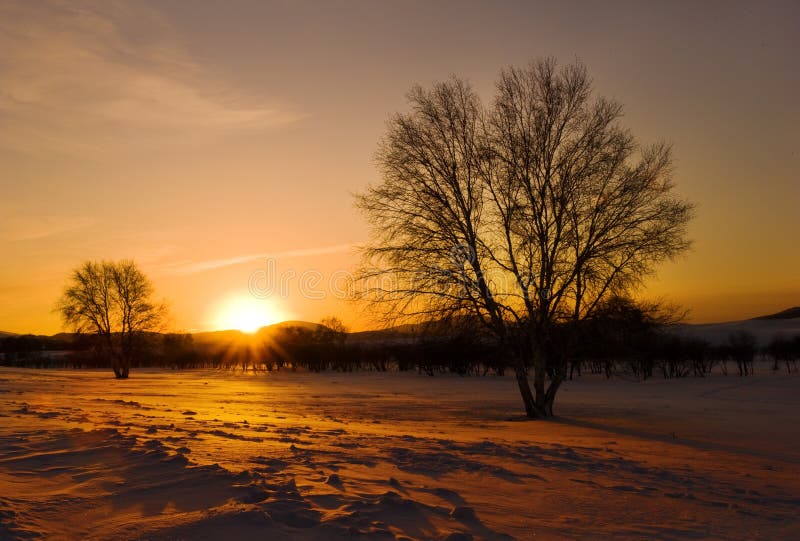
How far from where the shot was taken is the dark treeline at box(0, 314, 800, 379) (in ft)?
61.2

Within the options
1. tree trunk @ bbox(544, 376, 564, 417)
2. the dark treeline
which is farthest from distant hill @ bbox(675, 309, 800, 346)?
tree trunk @ bbox(544, 376, 564, 417)

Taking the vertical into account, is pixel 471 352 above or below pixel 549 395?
above

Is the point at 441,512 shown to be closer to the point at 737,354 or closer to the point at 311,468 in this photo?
the point at 311,468

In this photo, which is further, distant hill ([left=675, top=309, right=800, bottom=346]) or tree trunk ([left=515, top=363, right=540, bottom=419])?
distant hill ([left=675, top=309, right=800, bottom=346])

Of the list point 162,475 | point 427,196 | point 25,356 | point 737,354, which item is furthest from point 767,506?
point 25,356

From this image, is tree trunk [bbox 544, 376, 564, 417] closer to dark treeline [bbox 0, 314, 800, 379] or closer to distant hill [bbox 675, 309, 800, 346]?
dark treeline [bbox 0, 314, 800, 379]

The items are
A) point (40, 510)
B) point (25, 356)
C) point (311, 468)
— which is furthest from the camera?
point (25, 356)

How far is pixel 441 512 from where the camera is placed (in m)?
5.55

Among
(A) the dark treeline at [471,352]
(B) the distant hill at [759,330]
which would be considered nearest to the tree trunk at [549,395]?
(A) the dark treeline at [471,352]

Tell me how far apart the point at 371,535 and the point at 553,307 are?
603 inches

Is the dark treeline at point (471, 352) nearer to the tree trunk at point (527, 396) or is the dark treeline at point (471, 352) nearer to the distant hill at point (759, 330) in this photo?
the tree trunk at point (527, 396)

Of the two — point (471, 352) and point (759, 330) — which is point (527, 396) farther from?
point (759, 330)

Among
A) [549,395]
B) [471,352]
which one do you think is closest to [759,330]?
[549,395]

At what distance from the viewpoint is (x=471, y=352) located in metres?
19.7
